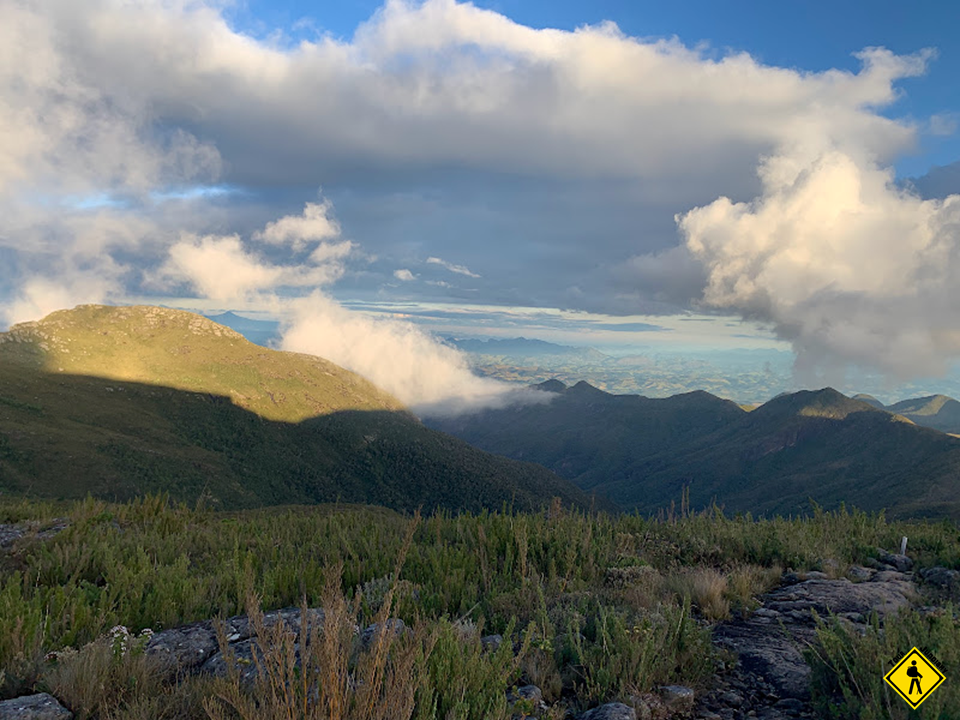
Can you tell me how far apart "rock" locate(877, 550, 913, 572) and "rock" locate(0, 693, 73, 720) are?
36.7 ft

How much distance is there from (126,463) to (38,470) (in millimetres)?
20093

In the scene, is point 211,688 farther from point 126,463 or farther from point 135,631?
point 126,463

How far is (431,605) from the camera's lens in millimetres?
6258

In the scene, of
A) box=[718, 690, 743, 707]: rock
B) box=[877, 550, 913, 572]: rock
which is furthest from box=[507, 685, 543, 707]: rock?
box=[877, 550, 913, 572]: rock

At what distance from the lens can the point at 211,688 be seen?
398 centimetres

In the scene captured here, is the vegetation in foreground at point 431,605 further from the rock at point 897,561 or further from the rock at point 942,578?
the rock at point 942,578

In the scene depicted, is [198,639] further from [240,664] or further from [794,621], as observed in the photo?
[794,621]

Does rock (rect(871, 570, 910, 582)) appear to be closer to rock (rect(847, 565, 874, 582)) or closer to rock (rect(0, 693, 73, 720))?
rock (rect(847, 565, 874, 582))

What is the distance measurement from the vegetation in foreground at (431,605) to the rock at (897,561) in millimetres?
192

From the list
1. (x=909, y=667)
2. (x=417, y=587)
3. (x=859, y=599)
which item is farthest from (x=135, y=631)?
(x=859, y=599)

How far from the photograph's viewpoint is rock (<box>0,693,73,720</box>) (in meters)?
3.75

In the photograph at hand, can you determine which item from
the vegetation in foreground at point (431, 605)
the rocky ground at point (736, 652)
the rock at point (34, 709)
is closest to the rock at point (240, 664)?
the rocky ground at point (736, 652)

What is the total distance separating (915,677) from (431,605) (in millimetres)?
4395

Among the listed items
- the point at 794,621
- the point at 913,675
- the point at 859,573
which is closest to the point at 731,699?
the point at 913,675
